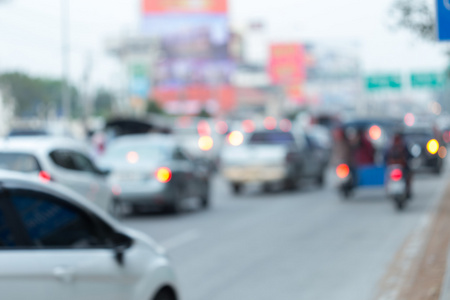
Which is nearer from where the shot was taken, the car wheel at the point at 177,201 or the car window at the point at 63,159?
the car window at the point at 63,159

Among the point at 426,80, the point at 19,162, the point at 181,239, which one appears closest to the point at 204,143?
the point at 181,239

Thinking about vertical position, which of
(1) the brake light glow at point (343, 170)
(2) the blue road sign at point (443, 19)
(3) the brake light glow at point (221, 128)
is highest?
(2) the blue road sign at point (443, 19)

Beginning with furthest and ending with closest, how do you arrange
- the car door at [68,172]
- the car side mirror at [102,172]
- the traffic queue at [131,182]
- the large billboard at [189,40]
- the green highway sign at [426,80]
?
the large billboard at [189,40], the green highway sign at [426,80], the car side mirror at [102,172], the car door at [68,172], the traffic queue at [131,182]

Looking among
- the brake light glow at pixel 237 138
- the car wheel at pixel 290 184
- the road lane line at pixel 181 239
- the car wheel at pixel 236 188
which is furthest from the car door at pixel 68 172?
the brake light glow at pixel 237 138

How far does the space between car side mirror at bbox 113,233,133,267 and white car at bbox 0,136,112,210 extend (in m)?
6.74

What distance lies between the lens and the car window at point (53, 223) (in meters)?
5.30

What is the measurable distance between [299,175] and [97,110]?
339ft

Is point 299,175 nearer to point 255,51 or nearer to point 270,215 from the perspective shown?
point 270,215

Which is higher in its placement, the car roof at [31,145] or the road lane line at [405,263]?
the car roof at [31,145]

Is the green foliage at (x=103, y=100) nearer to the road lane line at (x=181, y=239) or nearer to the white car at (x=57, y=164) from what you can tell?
the road lane line at (x=181, y=239)

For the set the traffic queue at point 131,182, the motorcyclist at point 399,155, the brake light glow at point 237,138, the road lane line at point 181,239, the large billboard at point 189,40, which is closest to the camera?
the traffic queue at point 131,182

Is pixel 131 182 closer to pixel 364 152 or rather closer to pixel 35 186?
pixel 364 152

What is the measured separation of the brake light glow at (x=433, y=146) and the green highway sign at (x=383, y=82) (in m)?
37.3

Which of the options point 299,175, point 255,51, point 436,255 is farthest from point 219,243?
point 255,51
